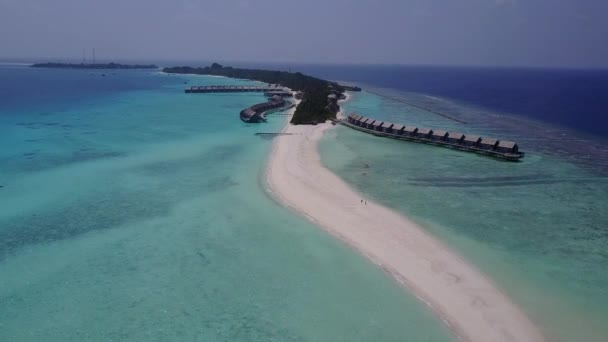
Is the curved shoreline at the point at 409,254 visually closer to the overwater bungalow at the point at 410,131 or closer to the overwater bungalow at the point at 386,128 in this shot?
the overwater bungalow at the point at 410,131

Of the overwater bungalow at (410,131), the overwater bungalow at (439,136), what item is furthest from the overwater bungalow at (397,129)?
the overwater bungalow at (439,136)

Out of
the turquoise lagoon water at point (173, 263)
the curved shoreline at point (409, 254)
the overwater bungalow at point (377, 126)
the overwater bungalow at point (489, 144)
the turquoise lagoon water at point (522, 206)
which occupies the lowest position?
the turquoise lagoon water at point (173, 263)

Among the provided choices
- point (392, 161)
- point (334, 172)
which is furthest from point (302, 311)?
point (392, 161)

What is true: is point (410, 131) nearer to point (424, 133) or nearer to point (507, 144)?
point (424, 133)

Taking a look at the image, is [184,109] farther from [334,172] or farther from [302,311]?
[302,311]

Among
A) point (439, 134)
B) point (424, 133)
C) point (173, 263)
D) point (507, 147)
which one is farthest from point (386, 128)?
point (173, 263)

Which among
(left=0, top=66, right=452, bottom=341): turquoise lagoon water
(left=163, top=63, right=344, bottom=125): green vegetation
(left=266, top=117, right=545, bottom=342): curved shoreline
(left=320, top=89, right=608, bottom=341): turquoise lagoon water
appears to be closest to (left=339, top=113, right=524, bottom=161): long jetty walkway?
(left=320, top=89, right=608, bottom=341): turquoise lagoon water

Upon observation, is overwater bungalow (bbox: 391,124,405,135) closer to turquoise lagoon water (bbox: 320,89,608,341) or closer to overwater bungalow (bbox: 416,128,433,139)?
turquoise lagoon water (bbox: 320,89,608,341)
